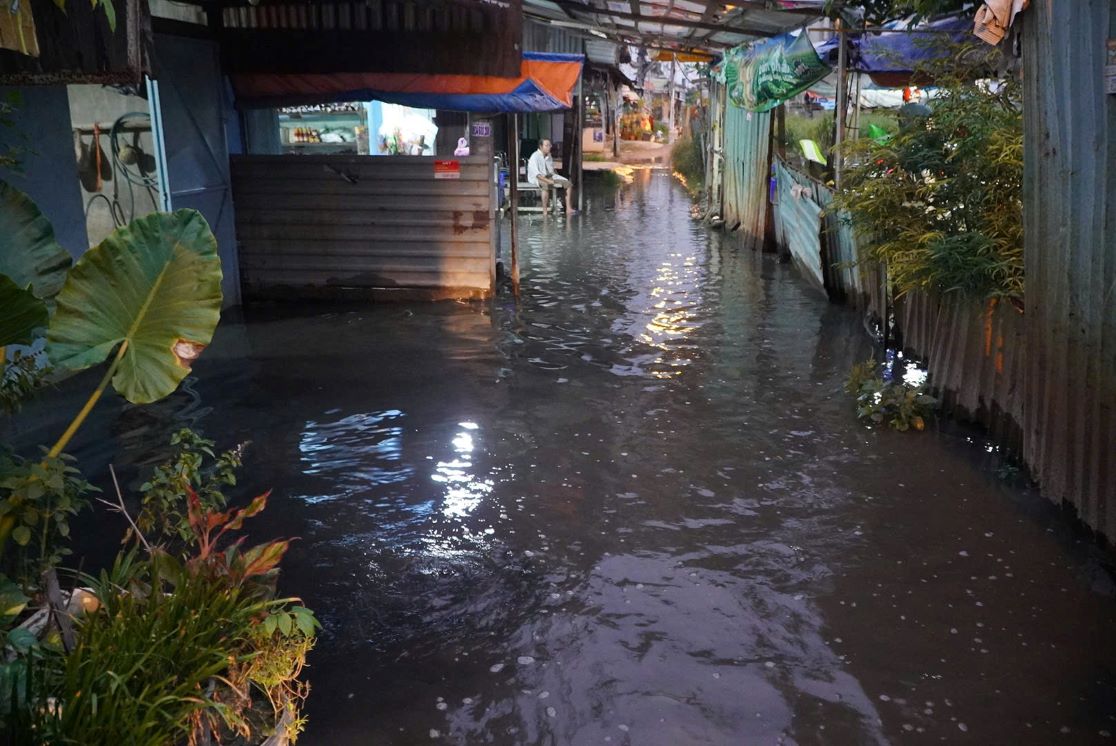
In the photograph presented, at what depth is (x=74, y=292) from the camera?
358 centimetres

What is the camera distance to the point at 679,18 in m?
13.0

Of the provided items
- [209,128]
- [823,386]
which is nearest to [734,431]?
[823,386]

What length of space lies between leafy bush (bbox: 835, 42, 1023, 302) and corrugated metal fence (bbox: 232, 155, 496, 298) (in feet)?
15.9

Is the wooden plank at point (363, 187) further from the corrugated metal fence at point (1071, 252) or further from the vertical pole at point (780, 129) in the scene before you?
the corrugated metal fence at point (1071, 252)

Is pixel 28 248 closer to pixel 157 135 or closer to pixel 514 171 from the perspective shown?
pixel 157 135

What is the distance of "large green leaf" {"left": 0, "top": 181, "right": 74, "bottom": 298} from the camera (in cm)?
377

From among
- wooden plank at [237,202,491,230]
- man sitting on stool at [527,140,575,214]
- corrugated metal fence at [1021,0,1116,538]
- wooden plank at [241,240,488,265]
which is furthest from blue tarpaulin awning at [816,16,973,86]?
man sitting on stool at [527,140,575,214]

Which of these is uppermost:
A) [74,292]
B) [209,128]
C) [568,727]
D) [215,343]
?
[209,128]

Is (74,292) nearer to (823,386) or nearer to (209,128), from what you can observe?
(823,386)

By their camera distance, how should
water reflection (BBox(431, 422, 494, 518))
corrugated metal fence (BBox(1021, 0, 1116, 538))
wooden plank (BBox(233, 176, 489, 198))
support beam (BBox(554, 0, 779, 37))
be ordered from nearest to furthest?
corrugated metal fence (BBox(1021, 0, 1116, 538)), water reflection (BBox(431, 422, 494, 518)), wooden plank (BBox(233, 176, 489, 198)), support beam (BBox(554, 0, 779, 37))

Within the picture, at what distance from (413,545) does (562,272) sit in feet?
30.5

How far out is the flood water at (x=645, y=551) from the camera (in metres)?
3.94

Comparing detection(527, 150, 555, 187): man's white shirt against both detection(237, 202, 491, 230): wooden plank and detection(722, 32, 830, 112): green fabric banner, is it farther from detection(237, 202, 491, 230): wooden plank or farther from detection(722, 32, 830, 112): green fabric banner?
detection(237, 202, 491, 230): wooden plank

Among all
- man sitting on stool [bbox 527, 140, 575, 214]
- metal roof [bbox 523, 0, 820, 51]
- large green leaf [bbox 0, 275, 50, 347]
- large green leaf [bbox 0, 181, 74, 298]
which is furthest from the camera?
man sitting on stool [bbox 527, 140, 575, 214]
